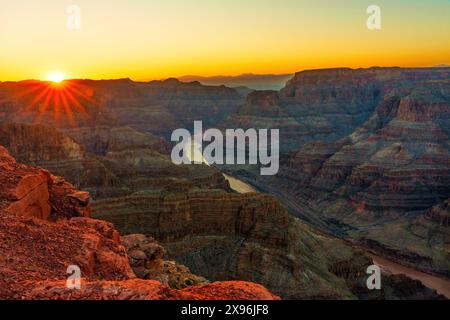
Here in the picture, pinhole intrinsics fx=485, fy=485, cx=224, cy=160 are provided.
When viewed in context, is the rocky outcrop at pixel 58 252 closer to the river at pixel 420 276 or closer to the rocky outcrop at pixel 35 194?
the rocky outcrop at pixel 35 194

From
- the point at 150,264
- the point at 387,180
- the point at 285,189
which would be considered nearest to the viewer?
the point at 150,264

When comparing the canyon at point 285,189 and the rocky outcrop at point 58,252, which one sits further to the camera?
the canyon at point 285,189

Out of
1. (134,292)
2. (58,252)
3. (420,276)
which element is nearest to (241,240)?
(420,276)

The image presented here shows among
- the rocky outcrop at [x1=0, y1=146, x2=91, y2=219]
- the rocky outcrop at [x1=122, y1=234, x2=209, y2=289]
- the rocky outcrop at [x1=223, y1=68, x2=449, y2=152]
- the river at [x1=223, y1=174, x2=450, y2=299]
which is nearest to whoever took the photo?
the rocky outcrop at [x1=0, y1=146, x2=91, y2=219]

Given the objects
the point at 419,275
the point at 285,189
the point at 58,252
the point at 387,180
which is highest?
the point at 58,252

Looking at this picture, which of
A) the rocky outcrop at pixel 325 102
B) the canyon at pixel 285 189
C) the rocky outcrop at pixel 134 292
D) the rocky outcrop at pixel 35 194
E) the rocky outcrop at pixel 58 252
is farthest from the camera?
the rocky outcrop at pixel 325 102

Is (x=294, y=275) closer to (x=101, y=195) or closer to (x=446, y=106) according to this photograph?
(x=101, y=195)

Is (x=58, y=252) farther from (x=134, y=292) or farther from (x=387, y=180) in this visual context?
(x=387, y=180)

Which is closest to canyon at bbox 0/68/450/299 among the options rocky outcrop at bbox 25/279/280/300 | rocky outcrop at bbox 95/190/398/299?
rocky outcrop at bbox 95/190/398/299

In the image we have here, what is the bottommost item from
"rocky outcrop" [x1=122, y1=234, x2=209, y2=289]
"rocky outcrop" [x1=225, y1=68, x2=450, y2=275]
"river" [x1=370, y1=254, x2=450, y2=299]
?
"river" [x1=370, y1=254, x2=450, y2=299]

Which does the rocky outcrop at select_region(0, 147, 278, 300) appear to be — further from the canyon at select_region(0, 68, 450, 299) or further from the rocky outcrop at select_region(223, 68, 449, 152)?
the rocky outcrop at select_region(223, 68, 449, 152)

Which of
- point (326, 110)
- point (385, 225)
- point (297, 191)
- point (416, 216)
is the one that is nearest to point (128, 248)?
point (385, 225)

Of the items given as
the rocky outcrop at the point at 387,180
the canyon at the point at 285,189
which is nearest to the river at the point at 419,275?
the rocky outcrop at the point at 387,180
